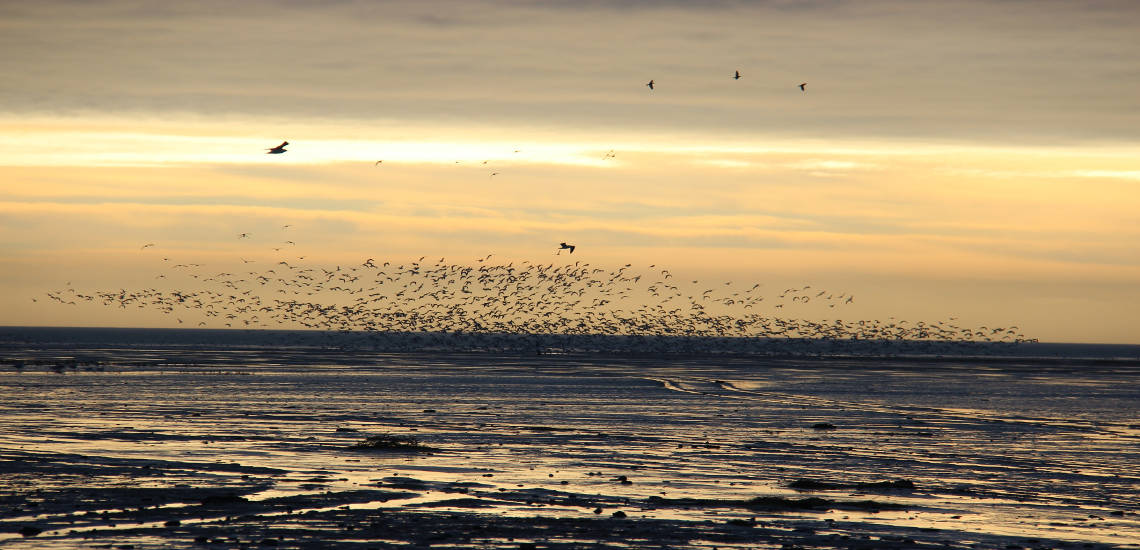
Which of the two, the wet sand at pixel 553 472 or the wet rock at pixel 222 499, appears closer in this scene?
the wet sand at pixel 553 472

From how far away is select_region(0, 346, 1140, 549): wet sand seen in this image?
82.7 ft

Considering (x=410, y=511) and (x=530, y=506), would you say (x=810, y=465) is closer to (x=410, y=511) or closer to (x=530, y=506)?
(x=530, y=506)

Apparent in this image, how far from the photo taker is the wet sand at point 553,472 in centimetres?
2520

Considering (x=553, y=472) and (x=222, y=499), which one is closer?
(x=222, y=499)

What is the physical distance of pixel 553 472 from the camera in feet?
117

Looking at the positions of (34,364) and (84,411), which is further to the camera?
(34,364)

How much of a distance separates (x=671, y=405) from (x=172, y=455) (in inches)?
1510

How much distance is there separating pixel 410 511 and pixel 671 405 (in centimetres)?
4449

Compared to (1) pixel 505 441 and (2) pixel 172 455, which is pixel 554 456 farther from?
(2) pixel 172 455

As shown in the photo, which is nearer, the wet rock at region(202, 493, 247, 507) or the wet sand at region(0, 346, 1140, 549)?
the wet sand at region(0, 346, 1140, 549)

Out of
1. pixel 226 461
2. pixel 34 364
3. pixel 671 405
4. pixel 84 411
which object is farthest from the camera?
pixel 34 364

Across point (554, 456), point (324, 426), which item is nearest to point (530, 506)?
point (554, 456)

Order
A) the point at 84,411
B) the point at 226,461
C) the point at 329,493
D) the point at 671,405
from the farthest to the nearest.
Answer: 1. the point at 671,405
2. the point at 84,411
3. the point at 226,461
4. the point at 329,493

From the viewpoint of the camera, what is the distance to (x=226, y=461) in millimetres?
36250
